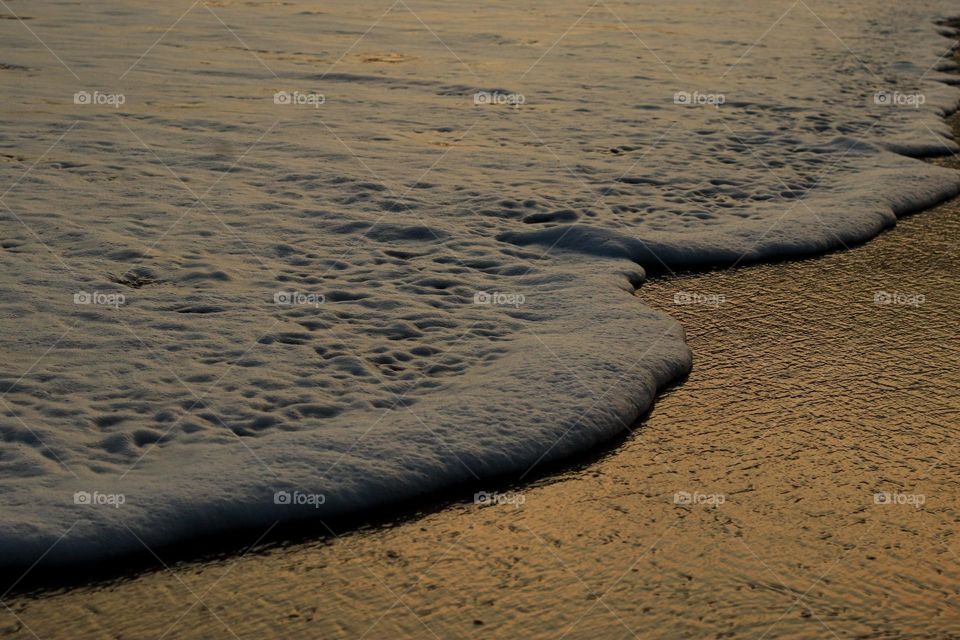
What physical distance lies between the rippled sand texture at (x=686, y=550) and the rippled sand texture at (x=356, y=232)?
252 mm

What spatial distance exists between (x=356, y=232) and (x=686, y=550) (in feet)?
11.7

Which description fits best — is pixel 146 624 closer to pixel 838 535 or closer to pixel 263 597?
pixel 263 597

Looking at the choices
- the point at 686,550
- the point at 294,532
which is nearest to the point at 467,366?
the point at 294,532

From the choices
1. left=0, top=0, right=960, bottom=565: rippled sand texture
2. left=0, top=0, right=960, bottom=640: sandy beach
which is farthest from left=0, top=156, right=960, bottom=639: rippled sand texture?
left=0, top=0, right=960, bottom=565: rippled sand texture

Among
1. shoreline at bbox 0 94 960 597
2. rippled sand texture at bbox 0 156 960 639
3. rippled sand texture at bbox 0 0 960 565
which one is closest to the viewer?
rippled sand texture at bbox 0 156 960 639

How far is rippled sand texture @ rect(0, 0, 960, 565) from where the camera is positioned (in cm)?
405

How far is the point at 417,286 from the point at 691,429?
1.95 metres

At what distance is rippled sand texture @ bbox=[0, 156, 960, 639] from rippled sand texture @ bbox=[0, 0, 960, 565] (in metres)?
0.25

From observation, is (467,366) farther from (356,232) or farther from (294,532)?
(356,232)

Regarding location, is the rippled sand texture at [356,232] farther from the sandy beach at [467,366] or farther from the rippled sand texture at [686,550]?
the rippled sand texture at [686,550]

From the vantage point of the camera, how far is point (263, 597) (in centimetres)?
329

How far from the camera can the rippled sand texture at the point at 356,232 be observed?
13.3ft

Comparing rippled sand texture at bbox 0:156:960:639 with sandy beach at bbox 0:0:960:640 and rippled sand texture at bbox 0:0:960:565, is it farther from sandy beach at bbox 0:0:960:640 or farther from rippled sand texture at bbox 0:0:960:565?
rippled sand texture at bbox 0:0:960:565

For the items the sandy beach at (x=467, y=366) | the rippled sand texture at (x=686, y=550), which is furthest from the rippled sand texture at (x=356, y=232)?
the rippled sand texture at (x=686, y=550)
